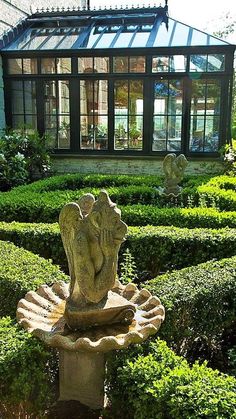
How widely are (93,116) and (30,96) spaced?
1.84 meters

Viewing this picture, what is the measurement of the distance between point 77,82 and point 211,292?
921 cm

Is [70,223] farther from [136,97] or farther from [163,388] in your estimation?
[136,97]

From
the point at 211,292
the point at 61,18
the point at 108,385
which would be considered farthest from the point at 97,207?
the point at 61,18

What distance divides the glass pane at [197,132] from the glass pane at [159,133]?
689mm

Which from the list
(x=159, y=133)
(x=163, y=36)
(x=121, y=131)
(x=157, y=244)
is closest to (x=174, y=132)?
(x=159, y=133)

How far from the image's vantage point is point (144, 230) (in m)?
→ 5.21

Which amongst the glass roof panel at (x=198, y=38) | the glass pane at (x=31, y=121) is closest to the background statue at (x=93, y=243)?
the glass roof panel at (x=198, y=38)

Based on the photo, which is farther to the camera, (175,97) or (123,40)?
(123,40)

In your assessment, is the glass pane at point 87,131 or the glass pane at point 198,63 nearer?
the glass pane at point 198,63

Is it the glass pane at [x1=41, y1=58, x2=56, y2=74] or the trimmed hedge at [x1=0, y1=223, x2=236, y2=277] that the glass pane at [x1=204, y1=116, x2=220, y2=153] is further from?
the trimmed hedge at [x1=0, y1=223, x2=236, y2=277]

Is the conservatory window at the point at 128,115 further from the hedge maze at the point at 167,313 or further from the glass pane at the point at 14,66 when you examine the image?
the hedge maze at the point at 167,313

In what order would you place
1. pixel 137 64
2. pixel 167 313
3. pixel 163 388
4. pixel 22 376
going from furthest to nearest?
pixel 137 64 < pixel 167 313 < pixel 22 376 < pixel 163 388

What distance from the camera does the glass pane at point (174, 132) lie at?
457 inches

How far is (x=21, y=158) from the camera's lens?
1037 centimetres
